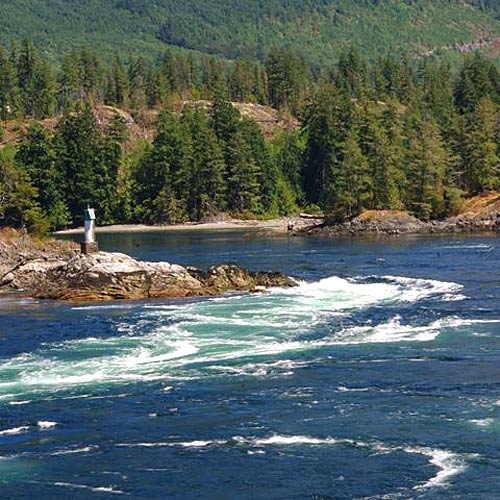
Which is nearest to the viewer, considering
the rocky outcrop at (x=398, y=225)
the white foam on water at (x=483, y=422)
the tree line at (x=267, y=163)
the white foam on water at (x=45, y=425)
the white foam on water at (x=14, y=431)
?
the white foam on water at (x=483, y=422)

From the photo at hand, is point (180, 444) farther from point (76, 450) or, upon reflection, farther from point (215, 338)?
point (215, 338)

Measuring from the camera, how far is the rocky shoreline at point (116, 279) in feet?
191

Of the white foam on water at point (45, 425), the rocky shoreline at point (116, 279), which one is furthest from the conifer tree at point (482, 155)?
the white foam on water at point (45, 425)

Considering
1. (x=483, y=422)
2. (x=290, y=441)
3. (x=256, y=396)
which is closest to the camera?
(x=290, y=441)

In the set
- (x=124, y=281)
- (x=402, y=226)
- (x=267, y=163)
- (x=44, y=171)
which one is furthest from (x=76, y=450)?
(x=267, y=163)

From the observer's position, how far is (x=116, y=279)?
58.5 metres

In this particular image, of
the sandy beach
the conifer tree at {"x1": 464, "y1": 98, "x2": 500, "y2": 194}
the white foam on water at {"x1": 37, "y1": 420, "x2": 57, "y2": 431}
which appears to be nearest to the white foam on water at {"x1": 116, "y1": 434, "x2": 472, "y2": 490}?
the white foam on water at {"x1": 37, "y1": 420, "x2": 57, "y2": 431}

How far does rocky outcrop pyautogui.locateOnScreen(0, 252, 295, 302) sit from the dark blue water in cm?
221

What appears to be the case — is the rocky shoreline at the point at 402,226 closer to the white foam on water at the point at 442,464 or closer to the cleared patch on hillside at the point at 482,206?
the cleared patch on hillside at the point at 482,206

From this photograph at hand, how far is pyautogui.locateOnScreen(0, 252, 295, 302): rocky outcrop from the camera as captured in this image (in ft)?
191

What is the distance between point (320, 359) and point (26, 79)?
16516cm

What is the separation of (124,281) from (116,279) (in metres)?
0.45

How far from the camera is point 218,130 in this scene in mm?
161875

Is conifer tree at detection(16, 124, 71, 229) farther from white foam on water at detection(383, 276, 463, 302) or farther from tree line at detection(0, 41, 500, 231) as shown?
white foam on water at detection(383, 276, 463, 302)
